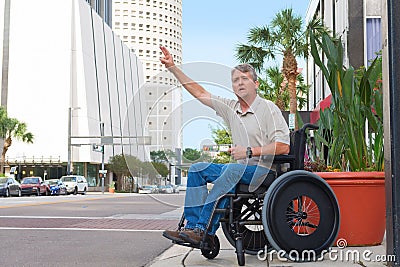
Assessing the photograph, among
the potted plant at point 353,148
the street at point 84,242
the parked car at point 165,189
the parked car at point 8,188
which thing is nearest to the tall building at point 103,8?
the parked car at point 8,188

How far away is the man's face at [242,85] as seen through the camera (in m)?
4.91

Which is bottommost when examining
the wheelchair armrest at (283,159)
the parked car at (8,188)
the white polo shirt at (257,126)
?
the parked car at (8,188)

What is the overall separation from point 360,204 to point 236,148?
166 centimetres

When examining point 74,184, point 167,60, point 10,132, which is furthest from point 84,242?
point 10,132

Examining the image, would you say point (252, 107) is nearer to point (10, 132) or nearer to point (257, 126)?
point (257, 126)

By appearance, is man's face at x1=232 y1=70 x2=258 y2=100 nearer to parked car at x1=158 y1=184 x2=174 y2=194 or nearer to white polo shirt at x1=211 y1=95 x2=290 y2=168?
white polo shirt at x1=211 y1=95 x2=290 y2=168

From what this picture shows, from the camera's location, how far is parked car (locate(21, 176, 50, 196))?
39650 millimetres

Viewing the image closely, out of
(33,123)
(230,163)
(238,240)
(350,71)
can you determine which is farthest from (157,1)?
(33,123)

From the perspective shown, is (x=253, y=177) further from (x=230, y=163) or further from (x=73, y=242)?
(x=73, y=242)

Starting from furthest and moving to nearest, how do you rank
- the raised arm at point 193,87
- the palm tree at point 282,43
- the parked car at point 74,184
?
the parked car at point 74,184, the palm tree at point 282,43, the raised arm at point 193,87

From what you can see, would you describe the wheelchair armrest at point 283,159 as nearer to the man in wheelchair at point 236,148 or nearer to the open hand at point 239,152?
the man in wheelchair at point 236,148

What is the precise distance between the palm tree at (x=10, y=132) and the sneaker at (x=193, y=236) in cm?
5803

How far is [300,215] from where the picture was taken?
15.9ft

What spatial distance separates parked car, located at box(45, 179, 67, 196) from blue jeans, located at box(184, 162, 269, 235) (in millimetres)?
40505
